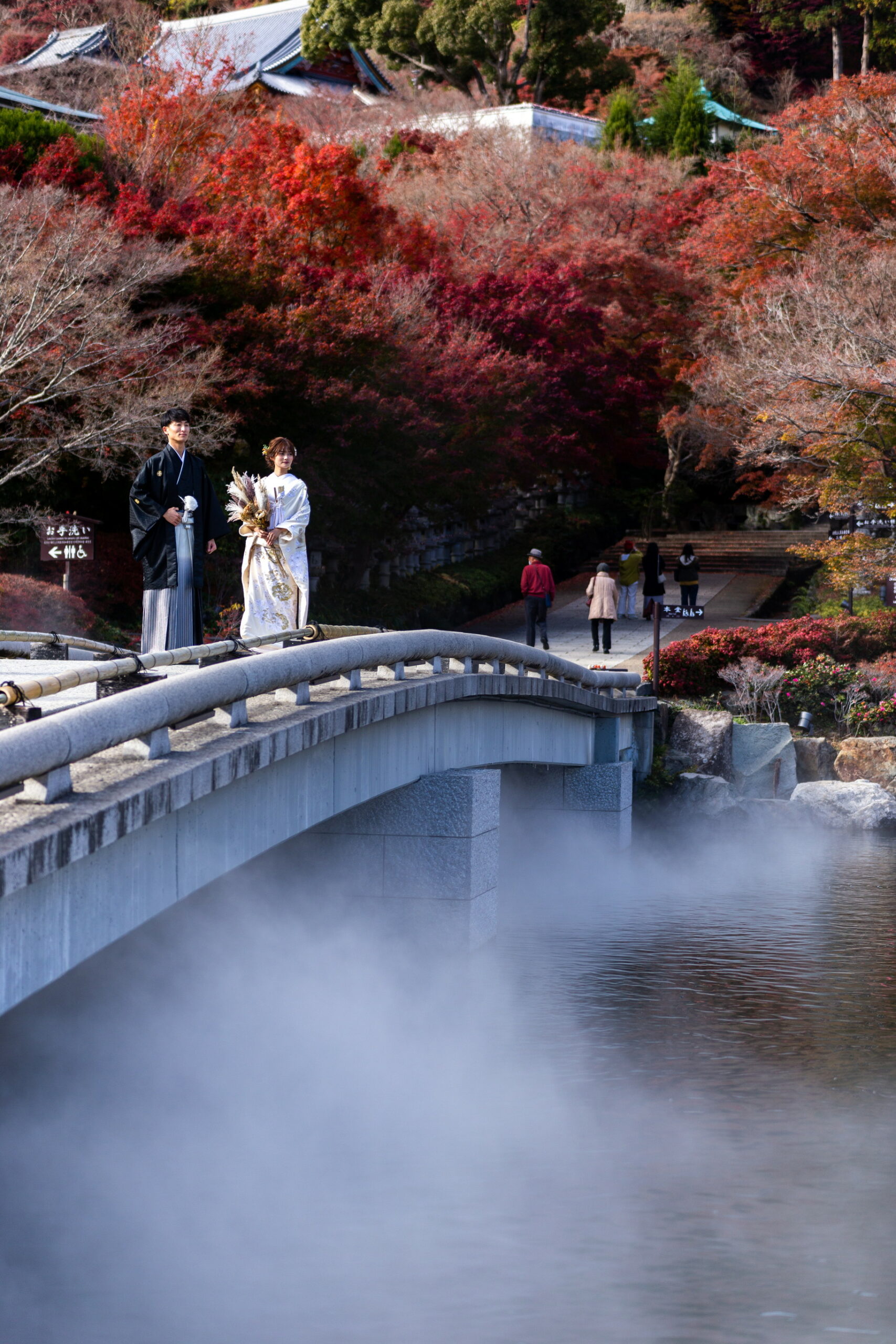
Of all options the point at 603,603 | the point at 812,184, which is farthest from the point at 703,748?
the point at 812,184

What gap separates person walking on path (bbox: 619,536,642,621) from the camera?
3092 centimetres

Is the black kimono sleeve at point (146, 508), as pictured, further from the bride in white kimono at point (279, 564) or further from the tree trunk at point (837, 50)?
the tree trunk at point (837, 50)

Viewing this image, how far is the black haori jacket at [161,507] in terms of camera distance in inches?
425

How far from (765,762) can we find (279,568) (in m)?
10.6

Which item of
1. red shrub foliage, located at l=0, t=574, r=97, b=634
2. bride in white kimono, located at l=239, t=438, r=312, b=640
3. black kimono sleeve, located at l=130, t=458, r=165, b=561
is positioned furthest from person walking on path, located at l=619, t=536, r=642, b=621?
black kimono sleeve, located at l=130, t=458, r=165, b=561

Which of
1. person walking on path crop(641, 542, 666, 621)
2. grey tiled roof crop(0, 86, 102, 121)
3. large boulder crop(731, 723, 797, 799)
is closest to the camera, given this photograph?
large boulder crop(731, 723, 797, 799)

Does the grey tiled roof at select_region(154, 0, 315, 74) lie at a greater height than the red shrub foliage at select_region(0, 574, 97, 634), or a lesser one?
greater

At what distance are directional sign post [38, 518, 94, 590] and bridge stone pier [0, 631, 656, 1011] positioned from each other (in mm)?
6030

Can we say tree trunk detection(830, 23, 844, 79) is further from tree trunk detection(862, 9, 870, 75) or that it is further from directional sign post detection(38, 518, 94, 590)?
directional sign post detection(38, 518, 94, 590)

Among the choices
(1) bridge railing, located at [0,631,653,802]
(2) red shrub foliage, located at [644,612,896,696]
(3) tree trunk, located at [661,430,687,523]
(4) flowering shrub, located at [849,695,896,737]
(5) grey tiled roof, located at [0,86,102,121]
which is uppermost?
(5) grey tiled roof, located at [0,86,102,121]

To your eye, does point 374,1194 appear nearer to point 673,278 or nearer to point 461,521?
point 461,521

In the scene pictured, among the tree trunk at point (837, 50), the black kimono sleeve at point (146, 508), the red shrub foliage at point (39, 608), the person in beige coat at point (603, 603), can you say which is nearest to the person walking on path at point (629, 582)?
the person in beige coat at point (603, 603)

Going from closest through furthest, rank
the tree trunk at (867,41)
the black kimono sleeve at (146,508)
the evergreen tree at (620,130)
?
the black kimono sleeve at (146,508)
the evergreen tree at (620,130)
the tree trunk at (867,41)

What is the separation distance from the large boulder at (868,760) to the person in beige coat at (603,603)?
19.5ft
